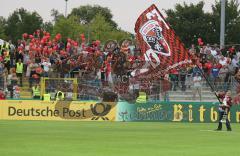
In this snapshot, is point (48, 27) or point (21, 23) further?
point (48, 27)

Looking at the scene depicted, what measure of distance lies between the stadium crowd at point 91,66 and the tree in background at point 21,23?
5790 centimetres

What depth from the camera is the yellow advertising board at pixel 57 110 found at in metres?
37.2

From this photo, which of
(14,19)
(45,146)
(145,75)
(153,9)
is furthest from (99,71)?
(14,19)

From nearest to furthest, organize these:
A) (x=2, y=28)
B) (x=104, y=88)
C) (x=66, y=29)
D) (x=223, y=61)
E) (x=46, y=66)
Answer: (x=104, y=88) < (x=46, y=66) < (x=223, y=61) < (x=66, y=29) < (x=2, y=28)

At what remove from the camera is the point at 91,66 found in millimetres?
39875

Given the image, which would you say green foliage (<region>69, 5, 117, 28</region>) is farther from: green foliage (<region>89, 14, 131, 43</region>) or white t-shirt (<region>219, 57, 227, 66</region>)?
white t-shirt (<region>219, 57, 227, 66</region>)

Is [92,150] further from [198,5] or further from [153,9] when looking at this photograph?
[198,5]

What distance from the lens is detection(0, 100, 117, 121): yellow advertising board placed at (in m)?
37.2

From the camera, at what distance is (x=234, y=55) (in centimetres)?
4125

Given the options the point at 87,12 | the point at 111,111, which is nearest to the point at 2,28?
the point at 87,12

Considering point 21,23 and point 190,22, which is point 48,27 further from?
point 190,22

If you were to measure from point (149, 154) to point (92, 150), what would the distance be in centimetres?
162

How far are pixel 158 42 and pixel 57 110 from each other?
492 inches

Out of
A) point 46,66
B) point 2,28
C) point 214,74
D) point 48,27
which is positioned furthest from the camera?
point 48,27
